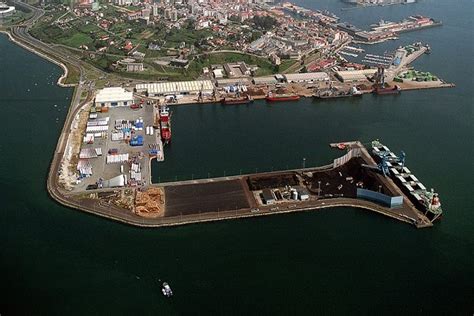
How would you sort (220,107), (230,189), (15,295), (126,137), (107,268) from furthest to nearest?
(220,107)
(126,137)
(230,189)
(107,268)
(15,295)

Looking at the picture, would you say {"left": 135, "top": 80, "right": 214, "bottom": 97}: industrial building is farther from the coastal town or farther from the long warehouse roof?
the long warehouse roof

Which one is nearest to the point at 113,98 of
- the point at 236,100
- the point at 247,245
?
the point at 236,100

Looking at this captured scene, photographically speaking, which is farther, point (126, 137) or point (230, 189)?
point (126, 137)

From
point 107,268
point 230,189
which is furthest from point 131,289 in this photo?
point 230,189

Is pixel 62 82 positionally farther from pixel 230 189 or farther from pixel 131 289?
pixel 131 289

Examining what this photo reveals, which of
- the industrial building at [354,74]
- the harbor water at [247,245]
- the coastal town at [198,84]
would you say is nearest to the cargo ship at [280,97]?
the coastal town at [198,84]

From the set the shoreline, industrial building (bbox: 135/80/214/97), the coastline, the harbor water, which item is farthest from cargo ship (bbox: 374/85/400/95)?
the coastline

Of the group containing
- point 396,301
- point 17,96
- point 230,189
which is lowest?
point 396,301

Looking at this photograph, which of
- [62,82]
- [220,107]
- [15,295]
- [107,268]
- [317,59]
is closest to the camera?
[15,295]
